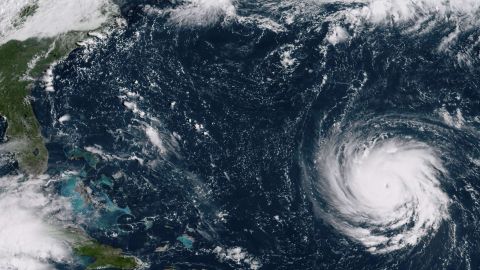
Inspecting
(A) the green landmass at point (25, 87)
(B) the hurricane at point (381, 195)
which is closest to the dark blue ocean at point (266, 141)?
(B) the hurricane at point (381, 195)

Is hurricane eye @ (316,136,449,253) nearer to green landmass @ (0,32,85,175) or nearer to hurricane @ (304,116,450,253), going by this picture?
hurricane @ (304,116,450,253)

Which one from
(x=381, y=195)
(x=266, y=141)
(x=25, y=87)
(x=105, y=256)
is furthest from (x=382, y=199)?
(x=25, y=87)

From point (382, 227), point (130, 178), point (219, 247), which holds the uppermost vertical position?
point (130, 178)

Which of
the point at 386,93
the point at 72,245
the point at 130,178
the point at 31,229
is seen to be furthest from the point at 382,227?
the point at 31,229

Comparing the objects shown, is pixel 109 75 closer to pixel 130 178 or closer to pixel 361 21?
pixel 130 178

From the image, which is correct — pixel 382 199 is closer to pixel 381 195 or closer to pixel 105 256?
pixel 381 195

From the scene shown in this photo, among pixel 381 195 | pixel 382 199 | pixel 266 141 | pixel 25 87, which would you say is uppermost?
pixel 25 87
